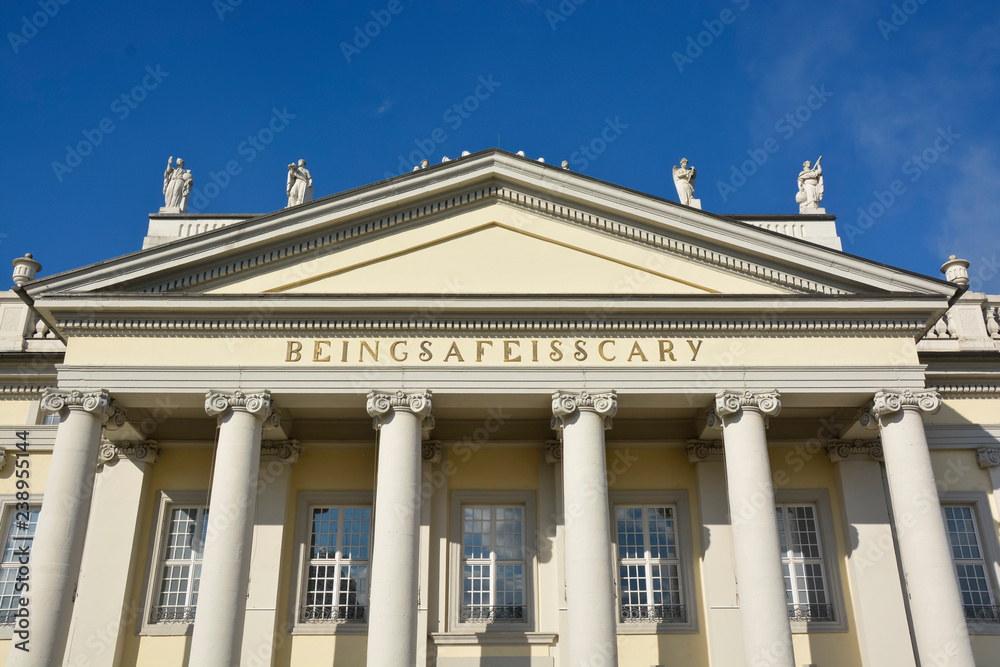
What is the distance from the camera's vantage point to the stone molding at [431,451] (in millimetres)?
21375

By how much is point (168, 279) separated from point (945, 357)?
17906mm

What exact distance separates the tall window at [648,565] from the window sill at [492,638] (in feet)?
6.03

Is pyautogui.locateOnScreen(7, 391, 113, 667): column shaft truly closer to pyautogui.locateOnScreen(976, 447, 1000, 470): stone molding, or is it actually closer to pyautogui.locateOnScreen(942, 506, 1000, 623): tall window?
pyautogui.locateOnScreen(942, 506, 1000, 623): tall window

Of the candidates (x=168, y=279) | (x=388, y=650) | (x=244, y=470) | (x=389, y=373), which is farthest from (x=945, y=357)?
(x=168, y=279)

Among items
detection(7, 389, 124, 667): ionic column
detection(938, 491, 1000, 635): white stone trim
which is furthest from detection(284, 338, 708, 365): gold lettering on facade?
detection(938, 491, 1000, 635): white stone trim

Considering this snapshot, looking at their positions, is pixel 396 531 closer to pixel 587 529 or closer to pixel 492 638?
pixel 587 529

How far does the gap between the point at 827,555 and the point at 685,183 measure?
927 centimetres

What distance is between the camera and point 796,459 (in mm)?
21797

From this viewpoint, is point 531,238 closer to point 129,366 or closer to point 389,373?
point 389,373

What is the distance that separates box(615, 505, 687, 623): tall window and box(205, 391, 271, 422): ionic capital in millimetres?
8445

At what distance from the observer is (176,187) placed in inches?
923

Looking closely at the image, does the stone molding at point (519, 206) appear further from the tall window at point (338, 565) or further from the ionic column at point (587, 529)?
the tall window at point (338, 565)

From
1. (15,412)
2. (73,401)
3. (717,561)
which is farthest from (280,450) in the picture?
(717,561)

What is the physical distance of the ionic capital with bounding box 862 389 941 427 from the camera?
1858cm
